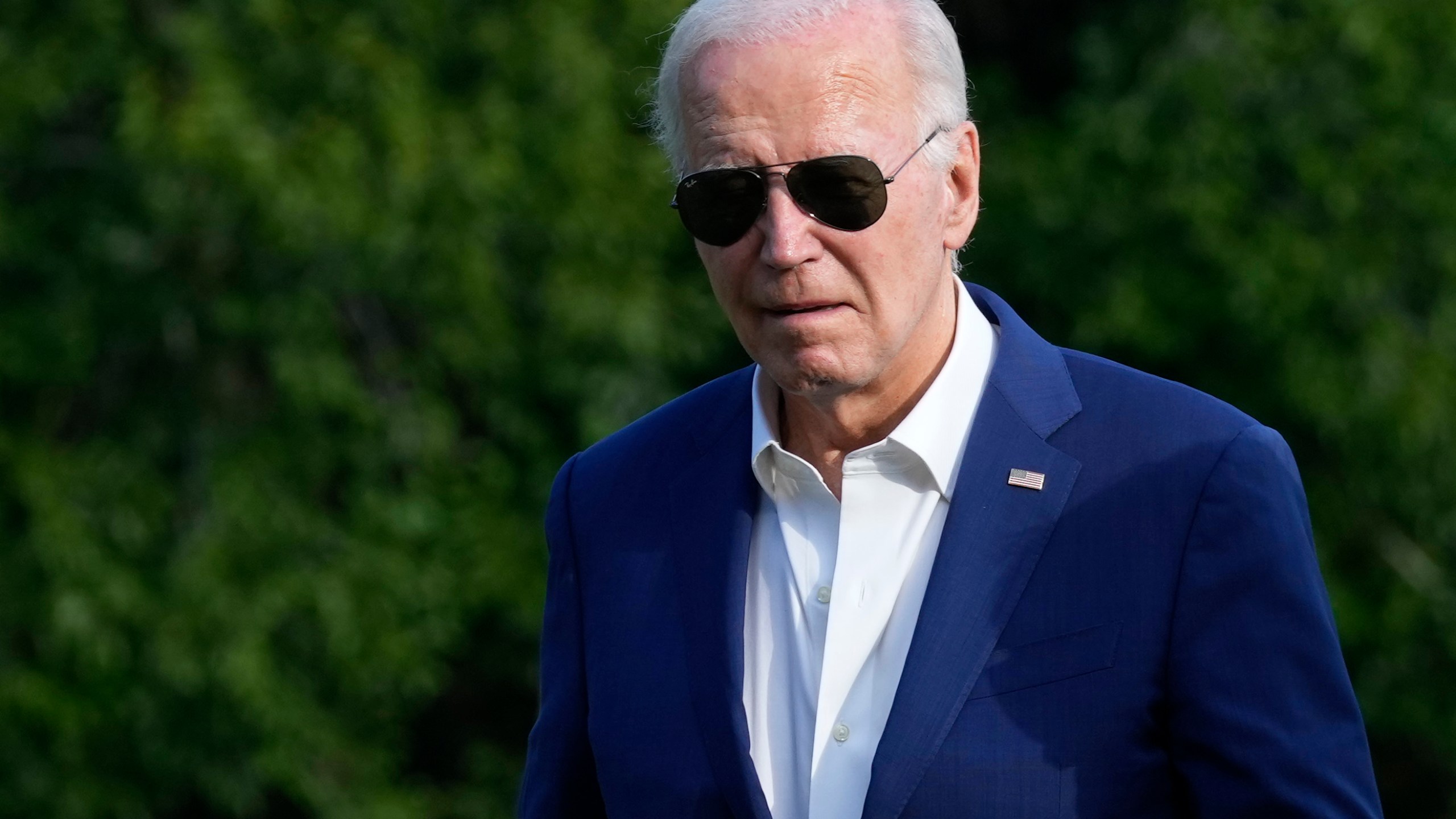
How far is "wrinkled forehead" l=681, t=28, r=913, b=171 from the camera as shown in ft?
6.32

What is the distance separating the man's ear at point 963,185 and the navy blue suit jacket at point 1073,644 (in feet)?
0.41

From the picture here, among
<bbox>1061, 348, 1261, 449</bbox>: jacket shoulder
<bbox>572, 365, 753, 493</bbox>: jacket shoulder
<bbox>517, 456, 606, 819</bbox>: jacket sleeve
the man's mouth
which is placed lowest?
<bbox>517, 456, 606, 819</bbox>: jacket sleeve

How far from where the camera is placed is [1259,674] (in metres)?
1.73

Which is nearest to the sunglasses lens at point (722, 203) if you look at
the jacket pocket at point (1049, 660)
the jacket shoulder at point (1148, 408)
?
the jacket shoulder at point (1148, 408)

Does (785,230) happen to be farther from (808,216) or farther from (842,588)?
(842,588)

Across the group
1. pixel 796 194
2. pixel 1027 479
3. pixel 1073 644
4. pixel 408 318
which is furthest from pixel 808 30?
pixel 408 318

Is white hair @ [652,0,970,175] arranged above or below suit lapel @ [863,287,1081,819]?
above

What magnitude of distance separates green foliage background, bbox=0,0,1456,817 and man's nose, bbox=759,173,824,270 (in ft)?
13.8

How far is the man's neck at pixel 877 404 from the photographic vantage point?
2.04 meters

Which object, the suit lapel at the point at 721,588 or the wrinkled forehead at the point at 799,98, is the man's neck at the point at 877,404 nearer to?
Answer: the suit lapel at the point at 721,588

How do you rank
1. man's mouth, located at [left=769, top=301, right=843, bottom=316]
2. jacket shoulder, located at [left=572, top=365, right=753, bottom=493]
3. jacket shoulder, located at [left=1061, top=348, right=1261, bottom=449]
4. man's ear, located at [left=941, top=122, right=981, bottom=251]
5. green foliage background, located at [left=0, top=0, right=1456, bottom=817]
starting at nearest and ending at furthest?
jacket shoulder, located at [left=1061, top=348, right=1261, bottom=449]
man's mouth, located at [left=769, top=301, right=843, bottom=316]
man's ear, located at [left=941, top=122, right=981, bottom=251]
jacket shoulder, located at [left=572, top=365, right=753, bottom=493]
green foliage background, located at [left=0, top=0, right=1456, bottom=817]

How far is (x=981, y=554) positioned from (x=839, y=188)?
42 cm

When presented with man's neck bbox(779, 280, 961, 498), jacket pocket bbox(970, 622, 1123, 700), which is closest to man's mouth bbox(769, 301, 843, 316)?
man's neck bbox(779, 280, 961, 498)

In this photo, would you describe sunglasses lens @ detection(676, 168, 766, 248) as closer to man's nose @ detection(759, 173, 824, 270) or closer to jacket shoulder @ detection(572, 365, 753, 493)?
man's nose @ detection(759, 173, 824, 270)
